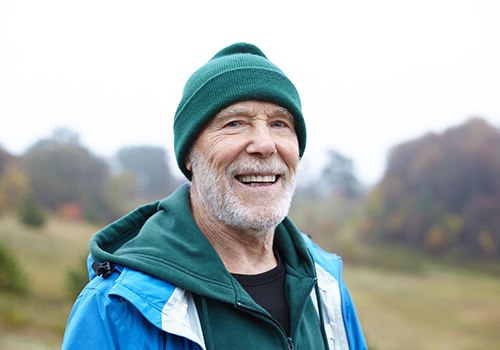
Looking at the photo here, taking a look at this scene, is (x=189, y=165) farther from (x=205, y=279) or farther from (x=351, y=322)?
(x=351, y=322)

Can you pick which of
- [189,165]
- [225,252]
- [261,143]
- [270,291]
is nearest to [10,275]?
[189,165]

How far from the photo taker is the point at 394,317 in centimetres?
1180

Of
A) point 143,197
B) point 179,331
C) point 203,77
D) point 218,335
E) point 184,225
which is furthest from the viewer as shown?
point 143,197

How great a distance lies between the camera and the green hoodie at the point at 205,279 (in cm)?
203

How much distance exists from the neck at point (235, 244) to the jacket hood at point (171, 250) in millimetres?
175

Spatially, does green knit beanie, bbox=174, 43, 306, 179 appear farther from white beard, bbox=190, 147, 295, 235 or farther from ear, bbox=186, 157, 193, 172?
white beard, bbox=190, 147, 295, 235

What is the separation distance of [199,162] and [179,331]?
100 cm

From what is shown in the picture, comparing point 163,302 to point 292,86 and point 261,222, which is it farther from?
point 292,86

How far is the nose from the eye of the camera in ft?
7.74

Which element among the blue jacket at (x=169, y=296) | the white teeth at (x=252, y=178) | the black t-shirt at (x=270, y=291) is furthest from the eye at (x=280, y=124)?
the black t-shirt at (x=270, y=291)

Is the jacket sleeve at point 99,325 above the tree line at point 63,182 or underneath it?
underneath

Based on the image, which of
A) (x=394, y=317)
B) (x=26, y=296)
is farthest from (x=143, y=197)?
(x=394, y=317)

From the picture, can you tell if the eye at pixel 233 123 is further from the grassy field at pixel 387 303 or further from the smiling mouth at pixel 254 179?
the grassy field at pixel 387 303

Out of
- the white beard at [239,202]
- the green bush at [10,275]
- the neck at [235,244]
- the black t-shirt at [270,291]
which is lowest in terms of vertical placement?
the black t-shirt at [270,291]
